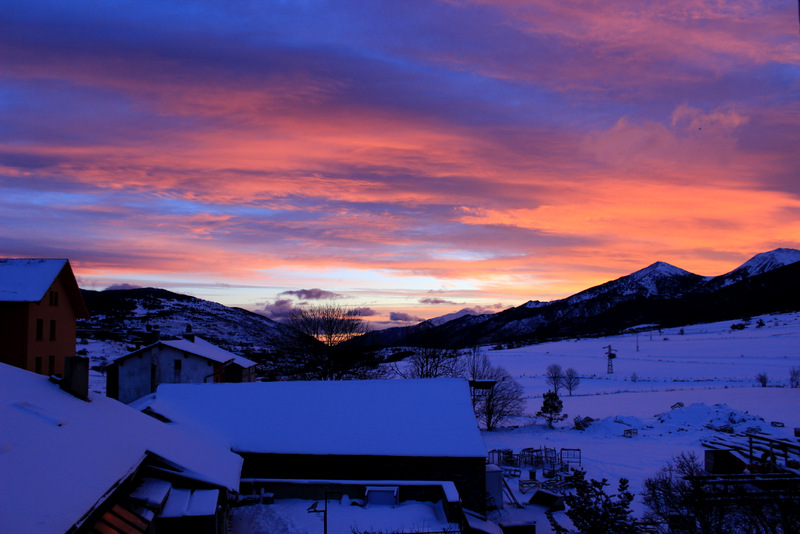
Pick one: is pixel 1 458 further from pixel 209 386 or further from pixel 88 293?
pixel 88 293

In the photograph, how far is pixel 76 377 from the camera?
13.0 meters

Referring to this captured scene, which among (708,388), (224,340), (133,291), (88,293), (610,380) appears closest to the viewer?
(708,388)

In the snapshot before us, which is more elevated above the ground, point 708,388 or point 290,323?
point 290,323

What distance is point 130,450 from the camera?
11.6 m

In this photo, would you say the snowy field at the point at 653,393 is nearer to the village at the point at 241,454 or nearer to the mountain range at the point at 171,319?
the village at the point at 241,454

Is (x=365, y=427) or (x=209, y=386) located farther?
(x=209, y=386)

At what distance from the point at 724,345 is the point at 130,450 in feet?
454

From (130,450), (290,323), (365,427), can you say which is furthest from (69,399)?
(290,323)

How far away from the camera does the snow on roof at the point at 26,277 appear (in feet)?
109

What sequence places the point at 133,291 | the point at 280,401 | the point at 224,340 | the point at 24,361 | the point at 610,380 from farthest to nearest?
the point at 133,291 → the point at 224,340 → the point at 610,380 → the point at 24,361 → the point at 280,401

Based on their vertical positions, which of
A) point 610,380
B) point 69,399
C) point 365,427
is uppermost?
point 69,399

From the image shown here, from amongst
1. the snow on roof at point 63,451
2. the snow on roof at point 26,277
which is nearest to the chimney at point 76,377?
the snow on roof at point 63,451

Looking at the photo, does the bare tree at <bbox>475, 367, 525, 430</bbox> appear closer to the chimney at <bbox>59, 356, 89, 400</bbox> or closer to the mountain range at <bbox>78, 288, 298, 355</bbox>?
the chimney at <bbox>59, 356, 89, 400</bbox>

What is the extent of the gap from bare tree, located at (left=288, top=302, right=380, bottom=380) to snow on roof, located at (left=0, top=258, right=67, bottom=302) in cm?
1892
